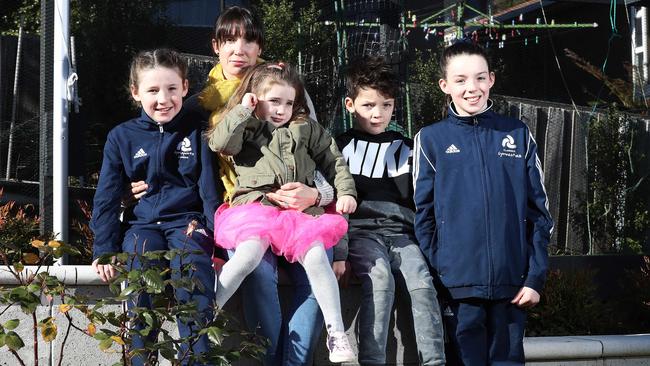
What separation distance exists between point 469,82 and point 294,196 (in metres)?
0.96

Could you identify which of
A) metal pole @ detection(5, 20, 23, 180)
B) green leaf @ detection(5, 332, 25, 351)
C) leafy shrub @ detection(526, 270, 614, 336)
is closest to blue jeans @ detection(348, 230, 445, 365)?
green leaf @ detection(5, 332, 25, 351)

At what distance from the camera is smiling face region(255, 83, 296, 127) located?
12.6 feet

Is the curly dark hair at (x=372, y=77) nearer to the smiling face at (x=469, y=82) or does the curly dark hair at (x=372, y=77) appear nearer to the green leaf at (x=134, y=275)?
the smiling face at (x=469, y=82)

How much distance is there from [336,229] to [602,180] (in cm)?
410

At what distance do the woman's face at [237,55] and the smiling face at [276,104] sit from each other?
0.38 metres

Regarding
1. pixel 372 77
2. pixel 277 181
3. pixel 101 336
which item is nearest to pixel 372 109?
pixel 372 77

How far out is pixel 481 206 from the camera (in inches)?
150

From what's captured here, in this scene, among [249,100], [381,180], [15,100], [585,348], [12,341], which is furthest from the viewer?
[15,100]

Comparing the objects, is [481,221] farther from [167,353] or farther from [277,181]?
[167,353]

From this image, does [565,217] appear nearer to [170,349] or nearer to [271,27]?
[271,27]

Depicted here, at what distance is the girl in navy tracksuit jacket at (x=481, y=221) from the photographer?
12.4ft

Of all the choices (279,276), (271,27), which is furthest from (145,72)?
(271,27)

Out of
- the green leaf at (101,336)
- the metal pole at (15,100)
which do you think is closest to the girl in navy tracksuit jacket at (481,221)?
the green leaf at (101,336)

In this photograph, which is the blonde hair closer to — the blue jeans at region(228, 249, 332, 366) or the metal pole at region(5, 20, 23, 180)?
the blue jeans at region(228, 249, 332, 366)
